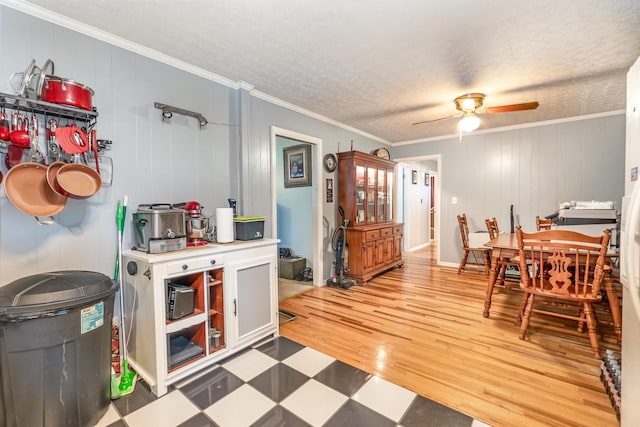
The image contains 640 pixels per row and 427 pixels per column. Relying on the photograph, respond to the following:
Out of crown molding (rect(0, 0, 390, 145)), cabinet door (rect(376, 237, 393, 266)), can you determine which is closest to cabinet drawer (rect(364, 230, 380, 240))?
cabinet door (rect(376, 237, 393, 266))

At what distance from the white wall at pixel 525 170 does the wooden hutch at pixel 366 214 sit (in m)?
1.14

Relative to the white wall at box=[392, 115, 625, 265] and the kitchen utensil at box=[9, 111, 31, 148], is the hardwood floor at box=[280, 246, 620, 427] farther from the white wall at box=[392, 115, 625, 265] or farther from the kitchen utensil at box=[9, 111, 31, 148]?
the kitchen utensil at box=[9, 111, 31, 148]

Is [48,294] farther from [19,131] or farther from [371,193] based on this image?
[371,193]

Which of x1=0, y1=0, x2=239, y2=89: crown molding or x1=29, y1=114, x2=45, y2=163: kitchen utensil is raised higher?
x1=0, y1=0, x2=239, y2=89: crown molding

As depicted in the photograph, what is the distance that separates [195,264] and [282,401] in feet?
3.30

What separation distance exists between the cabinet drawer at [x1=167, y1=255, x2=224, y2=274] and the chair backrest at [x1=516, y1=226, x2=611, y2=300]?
2400mm

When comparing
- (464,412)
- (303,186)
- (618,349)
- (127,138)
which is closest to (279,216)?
(303,186)

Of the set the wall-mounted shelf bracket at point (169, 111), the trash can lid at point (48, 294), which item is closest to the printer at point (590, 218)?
the wall-mounted shelf bracket at point (169, 111)

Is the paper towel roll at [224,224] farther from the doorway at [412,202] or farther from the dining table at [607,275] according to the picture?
the doorway at [412,202]

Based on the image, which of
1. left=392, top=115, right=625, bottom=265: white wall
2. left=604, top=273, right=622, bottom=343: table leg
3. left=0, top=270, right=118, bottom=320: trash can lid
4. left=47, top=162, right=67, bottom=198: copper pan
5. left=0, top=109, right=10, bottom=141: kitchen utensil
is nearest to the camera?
left=0, top=270, right=118, bottom=320: trash can lid

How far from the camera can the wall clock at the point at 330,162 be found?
4008mm

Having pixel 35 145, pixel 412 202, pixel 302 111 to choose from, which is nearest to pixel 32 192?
pixel 35 145

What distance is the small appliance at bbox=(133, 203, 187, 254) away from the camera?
1.86 meters

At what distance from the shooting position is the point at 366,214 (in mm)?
4316
